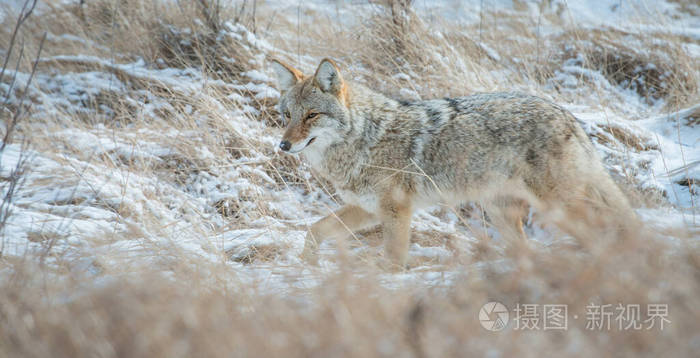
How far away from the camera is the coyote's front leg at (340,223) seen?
4.02 m

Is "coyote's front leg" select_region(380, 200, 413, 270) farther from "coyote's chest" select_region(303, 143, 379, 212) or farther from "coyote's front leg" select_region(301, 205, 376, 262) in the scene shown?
"coyote's front leg" select_region(301, 205, 376, 262)

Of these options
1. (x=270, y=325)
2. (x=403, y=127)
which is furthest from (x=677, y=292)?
(x=403, y=127)

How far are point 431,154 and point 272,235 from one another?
140 cm

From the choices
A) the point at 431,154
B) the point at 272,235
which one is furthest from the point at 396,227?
the point at 272,235

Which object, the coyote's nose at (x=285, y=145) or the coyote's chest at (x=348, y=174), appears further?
the coyote's chest at (x=348, y=174)

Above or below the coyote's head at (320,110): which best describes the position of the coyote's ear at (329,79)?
above

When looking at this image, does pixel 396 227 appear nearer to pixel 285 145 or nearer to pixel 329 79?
pixel 285 145

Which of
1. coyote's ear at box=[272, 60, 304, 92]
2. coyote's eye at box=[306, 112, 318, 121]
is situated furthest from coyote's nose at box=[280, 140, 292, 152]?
coyote's ear at box=[272, 60, 304, 92]

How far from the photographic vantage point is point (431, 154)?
12.9ft

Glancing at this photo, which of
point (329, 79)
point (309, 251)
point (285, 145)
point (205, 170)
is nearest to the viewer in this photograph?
point (309, 251)

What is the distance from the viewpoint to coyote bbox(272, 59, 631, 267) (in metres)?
3.59

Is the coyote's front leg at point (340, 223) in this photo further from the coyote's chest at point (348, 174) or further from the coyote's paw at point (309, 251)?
the coyote's chest at point (348, 174)

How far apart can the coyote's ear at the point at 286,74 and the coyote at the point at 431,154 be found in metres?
0.01

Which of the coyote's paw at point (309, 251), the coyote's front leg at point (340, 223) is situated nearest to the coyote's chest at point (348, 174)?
Result: the coyote's front leg at point (340, 223)
